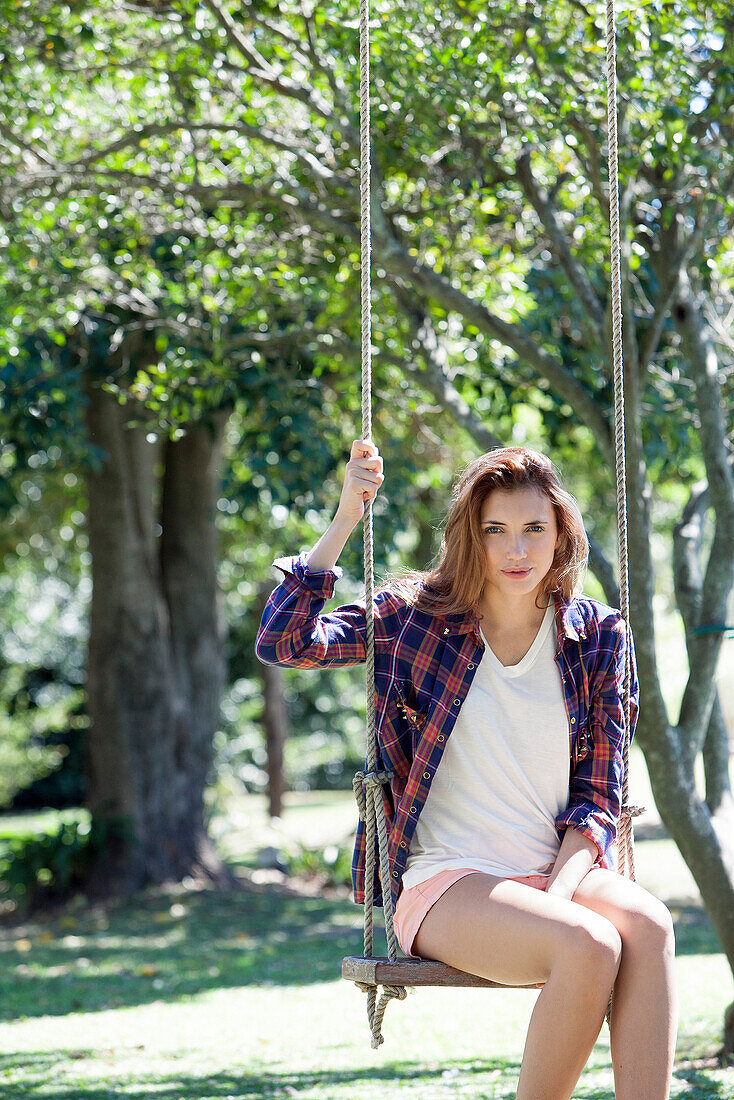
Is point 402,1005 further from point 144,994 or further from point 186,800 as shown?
point 186,800

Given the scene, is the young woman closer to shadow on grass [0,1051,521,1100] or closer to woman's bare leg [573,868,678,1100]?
woman's bare leg [573,868,678,1100]

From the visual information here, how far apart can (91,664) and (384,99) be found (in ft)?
18.7

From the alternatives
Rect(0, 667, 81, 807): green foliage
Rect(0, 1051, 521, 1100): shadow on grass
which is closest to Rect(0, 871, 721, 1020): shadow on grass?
Rect(0, 1051, 521, 1100): shadow on grass

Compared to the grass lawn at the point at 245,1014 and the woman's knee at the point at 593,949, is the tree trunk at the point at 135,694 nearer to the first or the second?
the grass lawn at the point at 245,1014

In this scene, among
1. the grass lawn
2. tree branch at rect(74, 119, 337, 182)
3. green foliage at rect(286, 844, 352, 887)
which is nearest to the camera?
the grass lawn

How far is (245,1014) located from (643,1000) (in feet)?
12.3

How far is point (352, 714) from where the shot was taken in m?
22.7

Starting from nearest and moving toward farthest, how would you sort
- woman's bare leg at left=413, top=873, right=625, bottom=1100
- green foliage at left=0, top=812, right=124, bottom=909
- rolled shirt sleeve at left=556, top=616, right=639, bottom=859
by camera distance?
woman's bare leg at left=413, top=873, right=625, bottom=1100 → rolled shirt sleeve at left=556, top=616, right=639, bottom=859 → green foliage at left=0, top=812, right=124, bottom=909

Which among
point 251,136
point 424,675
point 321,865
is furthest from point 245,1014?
point 321,865

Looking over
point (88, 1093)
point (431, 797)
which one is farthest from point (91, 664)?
point (431, 797)

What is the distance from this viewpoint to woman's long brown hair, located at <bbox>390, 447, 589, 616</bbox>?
2850 mm

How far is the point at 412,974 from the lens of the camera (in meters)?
2.55

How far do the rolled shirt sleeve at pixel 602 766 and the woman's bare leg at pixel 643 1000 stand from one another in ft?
0.65

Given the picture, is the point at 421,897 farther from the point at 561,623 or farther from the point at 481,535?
the point at 481,535
